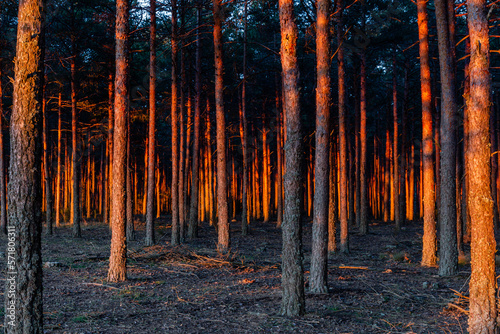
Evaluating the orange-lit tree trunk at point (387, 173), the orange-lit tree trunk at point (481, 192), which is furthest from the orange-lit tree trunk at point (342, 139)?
the orange-lit tree trunk at point (387, 173)

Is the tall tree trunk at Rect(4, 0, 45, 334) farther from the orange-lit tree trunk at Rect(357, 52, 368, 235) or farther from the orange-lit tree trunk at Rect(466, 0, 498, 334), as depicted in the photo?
the orange-lit tree trunk at Rect(357, 52, 368, 235)

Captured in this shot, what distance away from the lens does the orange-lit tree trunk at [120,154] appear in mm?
9922

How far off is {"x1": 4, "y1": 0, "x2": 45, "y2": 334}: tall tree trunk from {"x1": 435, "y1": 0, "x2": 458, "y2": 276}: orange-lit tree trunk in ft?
32.8

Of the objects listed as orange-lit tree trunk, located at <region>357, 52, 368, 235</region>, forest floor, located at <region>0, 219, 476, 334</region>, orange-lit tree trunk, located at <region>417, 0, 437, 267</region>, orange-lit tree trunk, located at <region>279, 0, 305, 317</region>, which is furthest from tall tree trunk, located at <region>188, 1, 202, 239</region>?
orange-lit tree trunk, located at <region>279, 0, 305, 317</region>

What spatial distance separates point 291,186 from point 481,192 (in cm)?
290

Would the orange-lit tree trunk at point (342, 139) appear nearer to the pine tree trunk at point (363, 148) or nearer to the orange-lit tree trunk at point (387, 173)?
the pine tree trunk at point (363, 148)

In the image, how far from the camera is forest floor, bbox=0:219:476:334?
6801 mm

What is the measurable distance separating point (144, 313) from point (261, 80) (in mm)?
23880

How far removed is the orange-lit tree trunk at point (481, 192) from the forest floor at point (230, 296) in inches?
22.6

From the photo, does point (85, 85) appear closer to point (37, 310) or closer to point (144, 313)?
point (144, 313)

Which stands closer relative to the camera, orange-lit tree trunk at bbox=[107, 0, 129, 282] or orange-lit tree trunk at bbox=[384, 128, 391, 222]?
orange-lit tree trunk at bbox=[107, 0, 129, 282]

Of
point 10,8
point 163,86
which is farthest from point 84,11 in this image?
point 163,86

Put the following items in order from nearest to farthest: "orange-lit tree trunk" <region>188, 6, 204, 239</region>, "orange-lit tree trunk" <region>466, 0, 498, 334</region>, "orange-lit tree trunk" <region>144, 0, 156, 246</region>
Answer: "orange-lit tree trunk" <region>466, 0, 498, 334</region> → "orange-lit tree trunk" <region>144, 0, 156, 246</region> → "orange-lit tree trunk" <region>188, 6, 204, 239</region>

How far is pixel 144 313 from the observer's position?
7422mm
